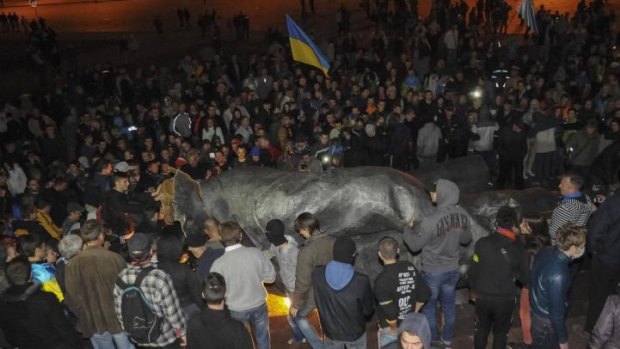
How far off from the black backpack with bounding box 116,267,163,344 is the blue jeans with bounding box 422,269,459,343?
2742 millimetres

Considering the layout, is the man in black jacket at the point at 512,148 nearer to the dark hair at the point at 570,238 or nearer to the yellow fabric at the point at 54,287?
the dark hair at the point at 570,238

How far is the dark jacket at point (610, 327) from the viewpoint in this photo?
470 centimetres

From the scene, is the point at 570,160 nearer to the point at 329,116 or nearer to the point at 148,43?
the point at 329,116

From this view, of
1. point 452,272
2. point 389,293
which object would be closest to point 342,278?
point 389,293

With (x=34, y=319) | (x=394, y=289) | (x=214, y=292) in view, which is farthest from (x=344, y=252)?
(x=34, y=319)

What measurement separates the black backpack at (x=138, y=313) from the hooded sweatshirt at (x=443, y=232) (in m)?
2.65

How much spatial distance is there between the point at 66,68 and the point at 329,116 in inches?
556

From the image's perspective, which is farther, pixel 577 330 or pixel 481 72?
pixel 481 72

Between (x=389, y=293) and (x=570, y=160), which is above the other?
(x=389, y=293)

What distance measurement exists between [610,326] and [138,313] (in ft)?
12.5

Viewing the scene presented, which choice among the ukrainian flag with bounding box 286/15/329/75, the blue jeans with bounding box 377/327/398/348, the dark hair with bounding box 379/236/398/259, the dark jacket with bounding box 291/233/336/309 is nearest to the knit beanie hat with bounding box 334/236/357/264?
the dark hair with bounding box 379/236/398/259

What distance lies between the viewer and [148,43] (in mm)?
25844

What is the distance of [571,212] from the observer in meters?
6.75

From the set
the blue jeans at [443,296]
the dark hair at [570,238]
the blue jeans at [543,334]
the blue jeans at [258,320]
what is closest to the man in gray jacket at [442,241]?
the blue jeans at [443,296]
